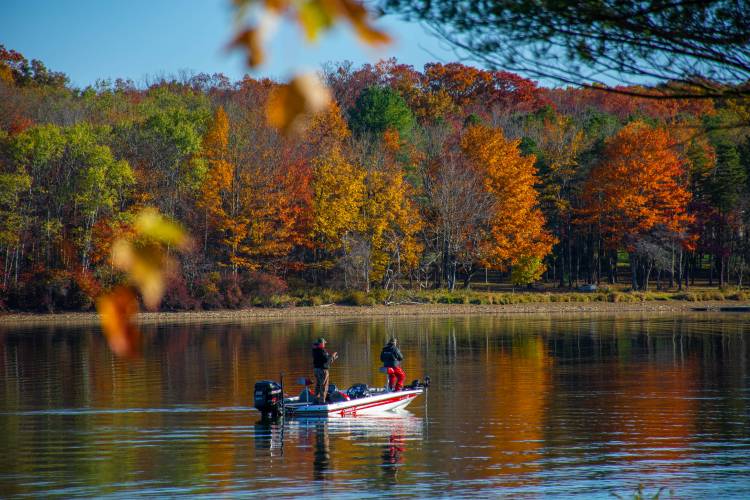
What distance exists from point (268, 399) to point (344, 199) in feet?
145

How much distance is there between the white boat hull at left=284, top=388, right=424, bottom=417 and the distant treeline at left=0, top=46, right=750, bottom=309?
32663 mm

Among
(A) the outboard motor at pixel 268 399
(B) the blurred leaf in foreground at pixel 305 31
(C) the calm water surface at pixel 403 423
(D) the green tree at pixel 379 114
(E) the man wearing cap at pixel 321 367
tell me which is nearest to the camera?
(B) the blurred leaf in foreground at pixel 305 31

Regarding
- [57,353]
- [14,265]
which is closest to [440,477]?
[57,353]

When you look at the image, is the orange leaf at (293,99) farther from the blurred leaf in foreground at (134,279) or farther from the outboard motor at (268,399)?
the outboard motor at (268,399)

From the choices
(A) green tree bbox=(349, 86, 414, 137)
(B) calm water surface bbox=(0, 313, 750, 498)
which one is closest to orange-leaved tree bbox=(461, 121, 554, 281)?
(A) green tree bbox=(349, 86, 414, 137)

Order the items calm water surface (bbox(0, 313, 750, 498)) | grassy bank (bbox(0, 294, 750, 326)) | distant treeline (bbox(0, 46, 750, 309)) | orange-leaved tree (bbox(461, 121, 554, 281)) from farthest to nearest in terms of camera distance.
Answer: orange-leaved tree (bbox(461, 121, 554, 281)) → distant treeline (bbox(0, 46, 750, 309)) → grassy bank (bbox(0, 294, 750, 326)) → calm water surface (bbox(0, 313, 750, 498))

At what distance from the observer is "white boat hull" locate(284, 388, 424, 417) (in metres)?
23.6

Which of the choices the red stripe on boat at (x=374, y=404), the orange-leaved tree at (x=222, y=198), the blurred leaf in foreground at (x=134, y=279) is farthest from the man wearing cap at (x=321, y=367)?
the orange-leaved tree at (x=222, y=198)

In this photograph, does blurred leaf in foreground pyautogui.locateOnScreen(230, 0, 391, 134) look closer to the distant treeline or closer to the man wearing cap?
the man wearing cap

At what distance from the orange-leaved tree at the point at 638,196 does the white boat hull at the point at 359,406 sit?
4605cm

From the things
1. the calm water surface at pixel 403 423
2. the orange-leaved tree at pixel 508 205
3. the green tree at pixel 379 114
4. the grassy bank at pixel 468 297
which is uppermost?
the green tree at pixel 379 114

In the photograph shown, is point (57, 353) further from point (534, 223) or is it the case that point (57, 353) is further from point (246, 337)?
point (534, 223)

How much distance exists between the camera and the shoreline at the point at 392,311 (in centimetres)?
5712

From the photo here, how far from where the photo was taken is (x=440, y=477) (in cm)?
1695
